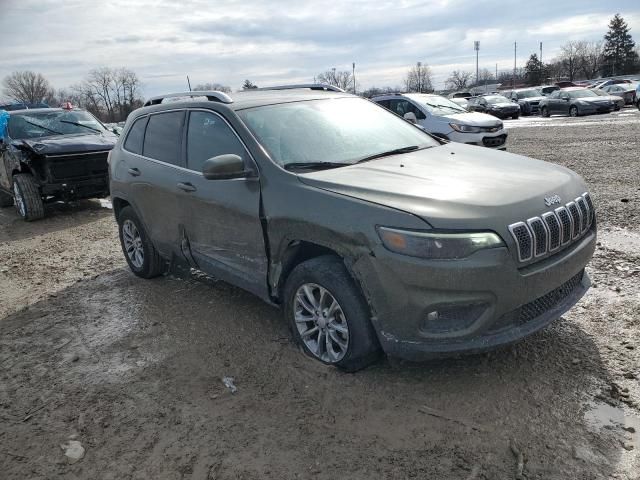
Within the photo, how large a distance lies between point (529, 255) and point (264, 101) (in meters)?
2.38

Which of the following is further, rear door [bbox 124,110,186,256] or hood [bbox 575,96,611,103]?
hood [bbox 575,96,611,103]

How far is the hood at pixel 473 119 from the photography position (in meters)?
11.6

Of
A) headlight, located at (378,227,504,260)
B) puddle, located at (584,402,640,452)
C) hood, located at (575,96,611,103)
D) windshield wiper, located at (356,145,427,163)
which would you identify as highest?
windshield wiper, located at (356,145,427,163)

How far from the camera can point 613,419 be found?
9.10ft

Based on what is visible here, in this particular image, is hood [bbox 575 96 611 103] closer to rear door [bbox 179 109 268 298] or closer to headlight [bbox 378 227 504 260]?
rear door [bbox 179 109 268 298]

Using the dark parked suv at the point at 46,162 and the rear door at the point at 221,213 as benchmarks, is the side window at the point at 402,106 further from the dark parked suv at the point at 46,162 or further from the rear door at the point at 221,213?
the rear door at the point at 221,213

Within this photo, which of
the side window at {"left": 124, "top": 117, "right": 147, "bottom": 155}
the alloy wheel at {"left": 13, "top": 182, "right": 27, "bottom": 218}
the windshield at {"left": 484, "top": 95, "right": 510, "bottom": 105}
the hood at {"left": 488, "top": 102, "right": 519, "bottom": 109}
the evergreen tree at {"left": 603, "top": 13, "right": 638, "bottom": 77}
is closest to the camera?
the side window at {"left": 124, "top": 117, "right": 147, "bottom": 155}

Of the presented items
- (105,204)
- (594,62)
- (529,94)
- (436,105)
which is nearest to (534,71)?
(594,62)

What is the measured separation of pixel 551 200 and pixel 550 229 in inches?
8.5

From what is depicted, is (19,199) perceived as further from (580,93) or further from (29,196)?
(580,93)

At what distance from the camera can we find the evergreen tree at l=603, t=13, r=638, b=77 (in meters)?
73.9

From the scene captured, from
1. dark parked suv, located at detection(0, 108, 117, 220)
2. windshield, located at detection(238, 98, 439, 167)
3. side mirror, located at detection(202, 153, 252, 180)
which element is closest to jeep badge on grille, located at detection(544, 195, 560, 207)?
windshield, located at detection(238, 98, 439, 167)

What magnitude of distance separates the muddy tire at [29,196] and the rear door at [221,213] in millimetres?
5879

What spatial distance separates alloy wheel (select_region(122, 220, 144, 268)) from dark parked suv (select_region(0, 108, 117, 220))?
13.2ft
